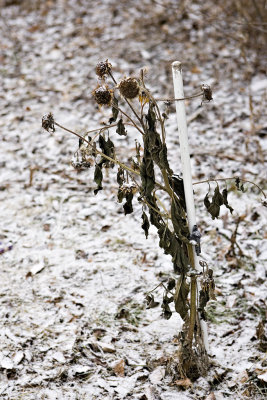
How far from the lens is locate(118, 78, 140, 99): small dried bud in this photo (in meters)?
1.82

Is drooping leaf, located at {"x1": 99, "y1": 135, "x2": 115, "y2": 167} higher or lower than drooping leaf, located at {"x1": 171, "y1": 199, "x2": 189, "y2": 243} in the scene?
higher

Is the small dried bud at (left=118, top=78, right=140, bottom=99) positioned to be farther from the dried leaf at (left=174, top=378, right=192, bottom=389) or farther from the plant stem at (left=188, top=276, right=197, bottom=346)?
the dried leaf at (left=174, top=378, right=192, bottom=389)

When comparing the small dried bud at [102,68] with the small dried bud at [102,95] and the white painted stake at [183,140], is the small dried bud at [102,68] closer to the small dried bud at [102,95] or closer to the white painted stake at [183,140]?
the small dried bud at [102,95]

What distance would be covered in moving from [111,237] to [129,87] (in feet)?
6.35

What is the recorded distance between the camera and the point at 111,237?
3613 millimetres

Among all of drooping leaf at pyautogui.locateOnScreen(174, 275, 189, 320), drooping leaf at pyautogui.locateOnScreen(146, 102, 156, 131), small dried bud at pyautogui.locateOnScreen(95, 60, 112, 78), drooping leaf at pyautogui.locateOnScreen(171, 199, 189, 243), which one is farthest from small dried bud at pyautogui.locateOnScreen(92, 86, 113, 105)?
drooping leaf at pyautogui.locateOnScreen(174, 275, 189, 320)

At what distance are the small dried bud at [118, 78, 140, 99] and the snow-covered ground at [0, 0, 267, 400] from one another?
1284 millimetres

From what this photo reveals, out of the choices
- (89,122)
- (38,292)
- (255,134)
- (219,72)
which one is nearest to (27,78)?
(89,122)

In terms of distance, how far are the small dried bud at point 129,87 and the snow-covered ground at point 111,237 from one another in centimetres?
128

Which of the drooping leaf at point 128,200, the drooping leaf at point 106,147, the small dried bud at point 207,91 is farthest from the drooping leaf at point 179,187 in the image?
the small dried bud at point 207,91

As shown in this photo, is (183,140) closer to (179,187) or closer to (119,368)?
(179,187)

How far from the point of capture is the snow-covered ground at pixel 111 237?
255 centimetres

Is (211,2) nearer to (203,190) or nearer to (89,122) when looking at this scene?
(89,122)

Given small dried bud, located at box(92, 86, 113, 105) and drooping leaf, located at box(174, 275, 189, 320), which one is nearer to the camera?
small dried bud, located at box(92, 86, 113, 105)
